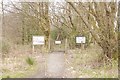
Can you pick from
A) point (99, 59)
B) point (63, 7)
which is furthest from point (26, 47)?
point (99, 59)

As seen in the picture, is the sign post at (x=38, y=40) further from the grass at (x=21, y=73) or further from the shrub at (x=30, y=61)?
the grass at (x=21, y=73)

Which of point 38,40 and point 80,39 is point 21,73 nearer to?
point 38,40

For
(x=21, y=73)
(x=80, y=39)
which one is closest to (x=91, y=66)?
(x=80, y=39)

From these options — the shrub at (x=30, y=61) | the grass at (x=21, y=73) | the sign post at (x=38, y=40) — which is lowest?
the grass at (x=21, y=73)

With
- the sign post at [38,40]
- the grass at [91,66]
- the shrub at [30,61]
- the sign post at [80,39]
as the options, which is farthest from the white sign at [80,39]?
the shrub at [30,61]

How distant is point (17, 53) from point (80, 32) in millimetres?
776

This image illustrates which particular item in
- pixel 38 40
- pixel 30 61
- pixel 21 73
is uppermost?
pixel 38 40

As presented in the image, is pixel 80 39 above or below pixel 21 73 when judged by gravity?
above

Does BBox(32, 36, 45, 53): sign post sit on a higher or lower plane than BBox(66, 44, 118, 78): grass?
higher

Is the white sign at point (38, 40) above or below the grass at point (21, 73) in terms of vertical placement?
above

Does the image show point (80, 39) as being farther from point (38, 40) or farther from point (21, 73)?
point (21, 73)

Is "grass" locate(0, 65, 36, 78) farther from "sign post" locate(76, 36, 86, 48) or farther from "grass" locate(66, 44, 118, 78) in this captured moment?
"sign post" locate(76, 36, 86, 48)

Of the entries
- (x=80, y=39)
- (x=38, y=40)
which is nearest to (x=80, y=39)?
(x=80, y=39)

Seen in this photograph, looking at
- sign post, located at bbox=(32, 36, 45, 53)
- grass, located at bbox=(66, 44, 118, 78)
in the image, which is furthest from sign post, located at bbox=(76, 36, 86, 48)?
sign post, located at bbox=(32, 36, 45, 53)
